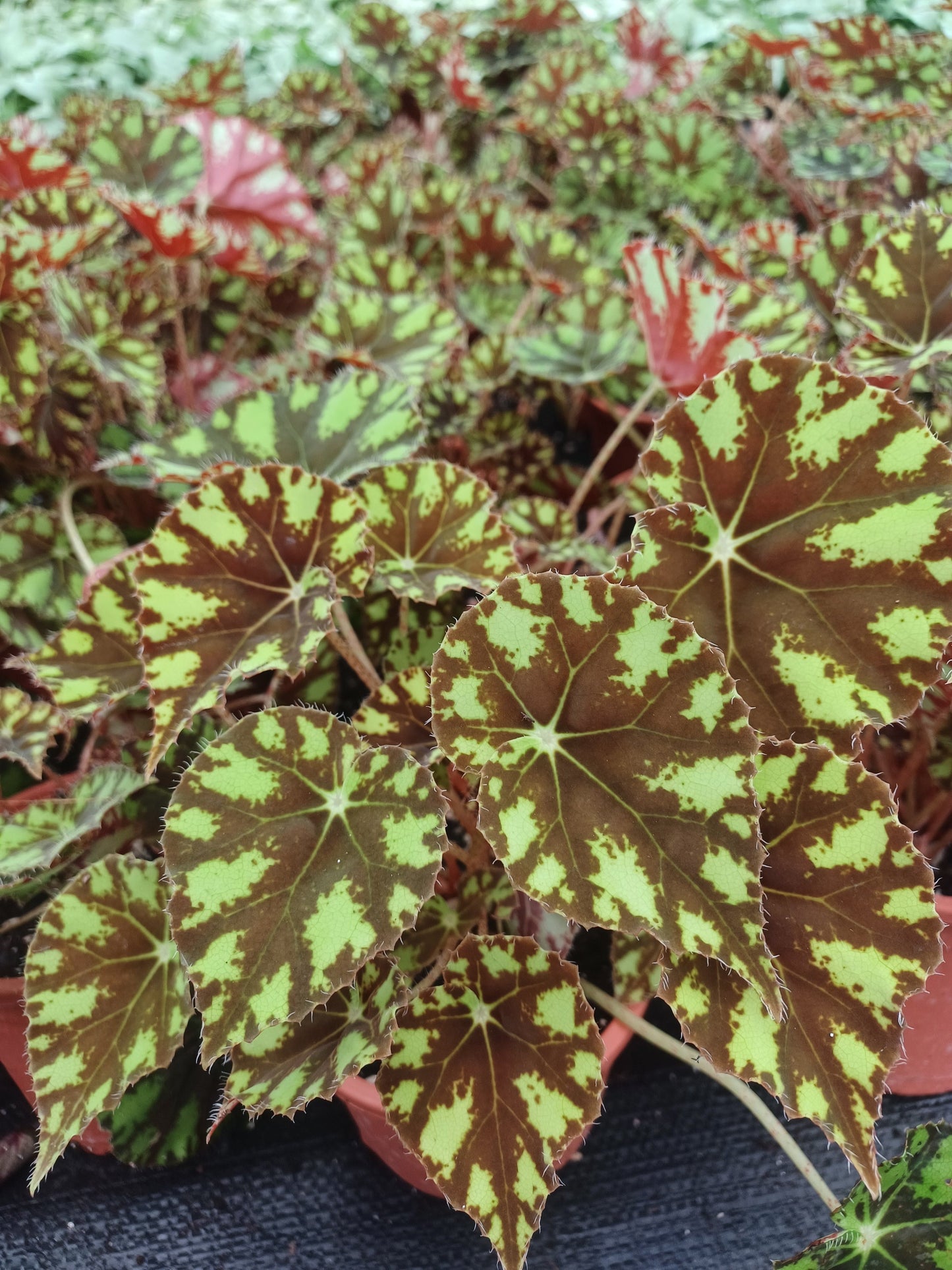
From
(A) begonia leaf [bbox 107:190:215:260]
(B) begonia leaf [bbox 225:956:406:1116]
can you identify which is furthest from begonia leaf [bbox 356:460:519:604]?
(A) begonia leaf [bbox 107:190:215:260]

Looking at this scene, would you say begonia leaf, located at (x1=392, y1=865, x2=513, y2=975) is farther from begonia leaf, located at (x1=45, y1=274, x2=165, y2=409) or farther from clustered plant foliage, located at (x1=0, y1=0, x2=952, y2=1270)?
begonia leaf, located at (x1=45, y1=274, x2=165, y2=409)

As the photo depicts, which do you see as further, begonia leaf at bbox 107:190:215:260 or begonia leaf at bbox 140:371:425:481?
begonia leaf at bbox 107:190:215:260

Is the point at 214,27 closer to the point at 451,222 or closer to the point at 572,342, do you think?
the point at 451,222

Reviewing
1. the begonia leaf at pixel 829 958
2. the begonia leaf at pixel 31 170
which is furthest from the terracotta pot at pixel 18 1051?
the begonia leaf at pixel 31 170

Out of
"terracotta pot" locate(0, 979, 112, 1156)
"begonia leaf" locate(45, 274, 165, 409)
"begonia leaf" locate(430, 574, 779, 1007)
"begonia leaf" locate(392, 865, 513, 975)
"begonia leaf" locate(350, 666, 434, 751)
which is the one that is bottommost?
"terracotta pot" locate(0, 979, 112, 1156)

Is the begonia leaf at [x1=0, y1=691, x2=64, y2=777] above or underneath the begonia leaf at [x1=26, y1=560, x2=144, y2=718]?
underneath

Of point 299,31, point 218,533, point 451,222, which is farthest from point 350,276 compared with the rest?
point 299,31
